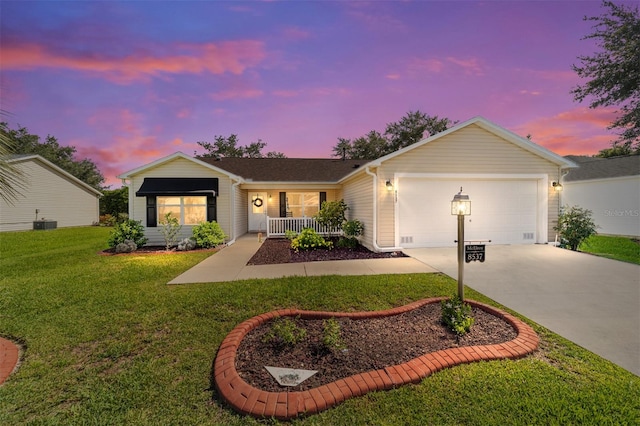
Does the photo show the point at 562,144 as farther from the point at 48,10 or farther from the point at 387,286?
the point at 48,10

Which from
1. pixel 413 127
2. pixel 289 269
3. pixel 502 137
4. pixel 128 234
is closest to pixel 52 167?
pixel 128 234

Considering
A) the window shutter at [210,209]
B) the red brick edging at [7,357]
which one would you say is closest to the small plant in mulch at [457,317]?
the red brick edging at [7,357]

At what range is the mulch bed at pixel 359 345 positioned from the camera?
7.96 ft

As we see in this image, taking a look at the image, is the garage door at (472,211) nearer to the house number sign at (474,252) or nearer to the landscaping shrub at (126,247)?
the house number sign at (474,252)

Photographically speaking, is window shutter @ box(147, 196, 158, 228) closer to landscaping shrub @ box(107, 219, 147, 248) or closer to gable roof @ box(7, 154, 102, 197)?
landscaping shrub @ box(107, 219, 147, 248)

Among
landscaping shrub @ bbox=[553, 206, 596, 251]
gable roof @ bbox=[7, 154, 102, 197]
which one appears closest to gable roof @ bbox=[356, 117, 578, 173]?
landscaping shrub @ bbox=[553, 206, 596, 251]

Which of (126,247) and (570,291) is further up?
(126,247)

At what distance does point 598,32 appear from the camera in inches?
487

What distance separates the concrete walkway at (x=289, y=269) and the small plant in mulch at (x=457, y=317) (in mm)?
2600

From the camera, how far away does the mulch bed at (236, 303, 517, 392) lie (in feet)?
7.96

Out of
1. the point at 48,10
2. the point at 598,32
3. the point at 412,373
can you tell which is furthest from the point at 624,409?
the point at 598,32

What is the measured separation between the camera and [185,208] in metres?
11.2

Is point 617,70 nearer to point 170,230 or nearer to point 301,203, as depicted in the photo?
point 301,203

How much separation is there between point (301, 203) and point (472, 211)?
8.48m
